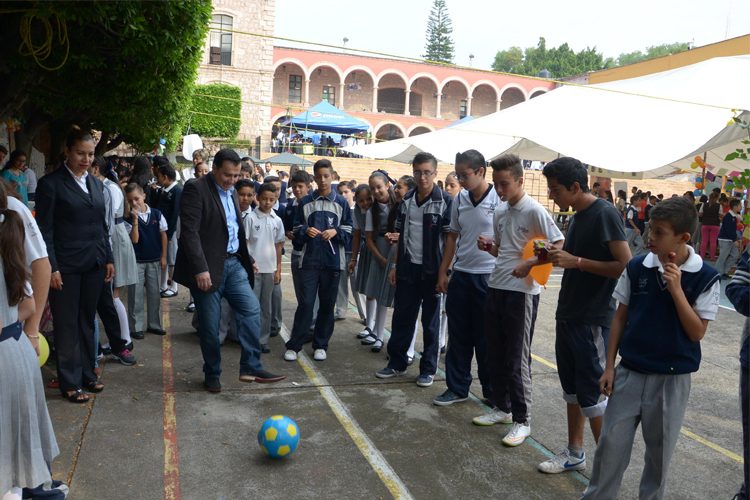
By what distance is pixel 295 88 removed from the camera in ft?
171

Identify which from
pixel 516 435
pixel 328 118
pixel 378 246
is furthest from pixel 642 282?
pixel 328 118

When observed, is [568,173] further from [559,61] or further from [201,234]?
[559,61]

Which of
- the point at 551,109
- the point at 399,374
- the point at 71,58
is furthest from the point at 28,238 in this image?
the point at 551,109

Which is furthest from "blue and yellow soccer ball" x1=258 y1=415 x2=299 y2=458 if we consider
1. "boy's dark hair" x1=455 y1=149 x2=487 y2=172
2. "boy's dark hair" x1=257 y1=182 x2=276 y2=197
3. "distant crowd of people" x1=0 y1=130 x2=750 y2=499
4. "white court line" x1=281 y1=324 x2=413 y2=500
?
"boy's dark hair" x1=257 y1=182 x2=276 y2=197

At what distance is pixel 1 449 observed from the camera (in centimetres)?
289

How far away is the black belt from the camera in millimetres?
2863

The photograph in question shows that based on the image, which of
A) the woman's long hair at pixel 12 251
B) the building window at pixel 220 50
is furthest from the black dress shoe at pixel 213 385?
the building window at pixel 220 50

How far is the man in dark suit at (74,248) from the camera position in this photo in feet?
15.7

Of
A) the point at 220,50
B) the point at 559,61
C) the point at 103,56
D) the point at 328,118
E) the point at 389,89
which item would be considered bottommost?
the point at 103,56

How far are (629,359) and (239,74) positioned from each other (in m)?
38.9

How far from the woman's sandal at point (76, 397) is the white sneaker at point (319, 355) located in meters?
2.25

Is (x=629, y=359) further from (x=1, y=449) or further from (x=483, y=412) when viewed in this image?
(x=1, y=449)

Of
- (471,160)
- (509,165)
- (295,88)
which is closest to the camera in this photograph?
(509,165)

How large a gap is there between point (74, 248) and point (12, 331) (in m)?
2.13
